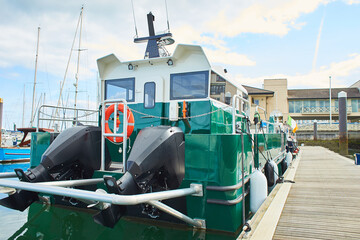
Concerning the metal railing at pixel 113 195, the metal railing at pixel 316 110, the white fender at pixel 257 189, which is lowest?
the white fender at pixel 257 189

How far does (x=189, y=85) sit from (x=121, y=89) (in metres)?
1.64

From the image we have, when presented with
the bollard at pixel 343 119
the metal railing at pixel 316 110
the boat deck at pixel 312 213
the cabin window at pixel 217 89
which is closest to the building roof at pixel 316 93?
the metal railing at pixel 316 110

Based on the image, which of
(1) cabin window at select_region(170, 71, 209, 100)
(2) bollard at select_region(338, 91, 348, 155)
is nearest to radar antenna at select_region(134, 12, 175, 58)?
(1) cabin window at select_region(170, 71, 209, 100)

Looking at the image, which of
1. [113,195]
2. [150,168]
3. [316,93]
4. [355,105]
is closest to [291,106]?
[316,93]

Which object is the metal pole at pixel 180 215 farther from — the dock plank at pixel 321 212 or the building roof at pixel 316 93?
the building roof at pixel 316 93

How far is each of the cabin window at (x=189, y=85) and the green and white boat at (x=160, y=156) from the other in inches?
0.7

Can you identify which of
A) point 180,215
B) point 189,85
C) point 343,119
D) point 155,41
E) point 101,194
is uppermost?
point 155,41

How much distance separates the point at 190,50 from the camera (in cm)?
530

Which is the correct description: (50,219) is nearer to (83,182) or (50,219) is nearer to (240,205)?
(83,182)

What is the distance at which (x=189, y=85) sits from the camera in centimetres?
538

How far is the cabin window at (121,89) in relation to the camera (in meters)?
5.98

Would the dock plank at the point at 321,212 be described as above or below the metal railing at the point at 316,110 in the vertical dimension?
below

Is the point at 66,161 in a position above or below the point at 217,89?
below

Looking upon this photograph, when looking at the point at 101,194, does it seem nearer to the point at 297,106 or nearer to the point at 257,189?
the point at 257,189
